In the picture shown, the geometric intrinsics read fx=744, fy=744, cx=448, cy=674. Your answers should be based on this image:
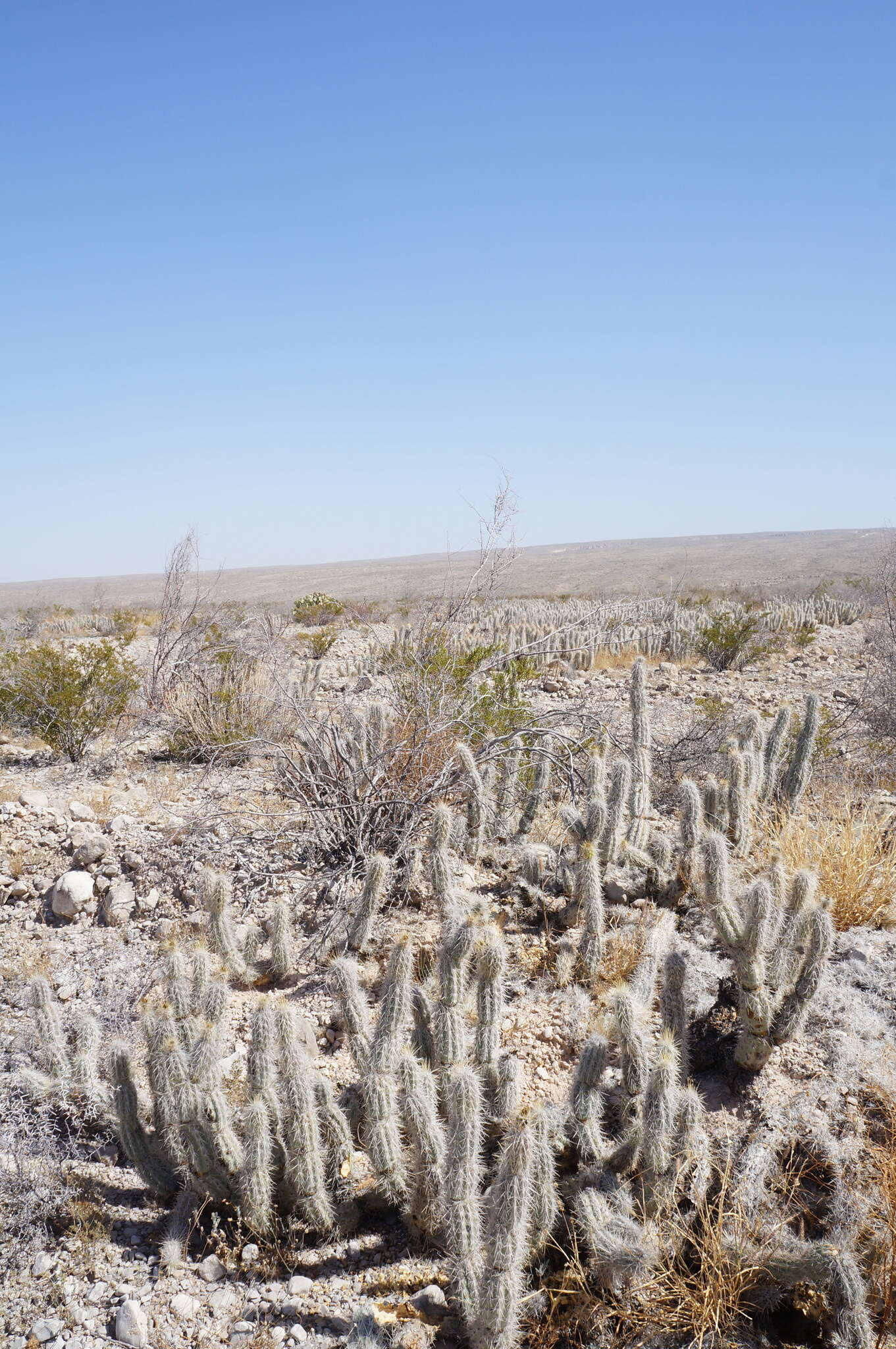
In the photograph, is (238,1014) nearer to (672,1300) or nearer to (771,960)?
(672,1300)

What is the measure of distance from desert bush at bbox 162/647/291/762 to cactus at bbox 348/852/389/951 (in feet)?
10.4

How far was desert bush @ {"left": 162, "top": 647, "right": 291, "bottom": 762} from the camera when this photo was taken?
304 inches

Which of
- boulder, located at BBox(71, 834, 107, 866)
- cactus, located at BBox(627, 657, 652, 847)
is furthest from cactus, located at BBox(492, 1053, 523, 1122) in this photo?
boulder, located at BBox(71, 834, 107, 866)

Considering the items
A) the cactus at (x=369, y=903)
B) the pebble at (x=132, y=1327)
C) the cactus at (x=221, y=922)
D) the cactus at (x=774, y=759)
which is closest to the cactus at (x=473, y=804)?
the cactus at (x=369, y=903)

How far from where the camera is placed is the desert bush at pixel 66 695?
782 cm

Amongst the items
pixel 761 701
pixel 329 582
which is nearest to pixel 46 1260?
pixel 761 701

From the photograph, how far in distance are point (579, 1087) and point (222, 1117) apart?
4.53 ft

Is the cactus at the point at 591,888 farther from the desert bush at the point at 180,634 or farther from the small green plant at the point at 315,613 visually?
the small green plant at the point at 315,613

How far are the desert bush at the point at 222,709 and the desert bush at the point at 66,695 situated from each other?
2.01 feet

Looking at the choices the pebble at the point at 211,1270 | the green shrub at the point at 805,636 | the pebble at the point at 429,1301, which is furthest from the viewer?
the green shrub at the point at 805,636

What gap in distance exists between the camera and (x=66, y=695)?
25.9 feet

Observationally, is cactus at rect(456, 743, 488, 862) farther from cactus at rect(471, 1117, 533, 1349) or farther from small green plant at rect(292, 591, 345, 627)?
small green plant at rect(292, 591, 345, 627)

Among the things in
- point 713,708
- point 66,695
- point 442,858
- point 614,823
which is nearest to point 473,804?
point 442,858

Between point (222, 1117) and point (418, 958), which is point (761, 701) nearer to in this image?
point (418, 958)
